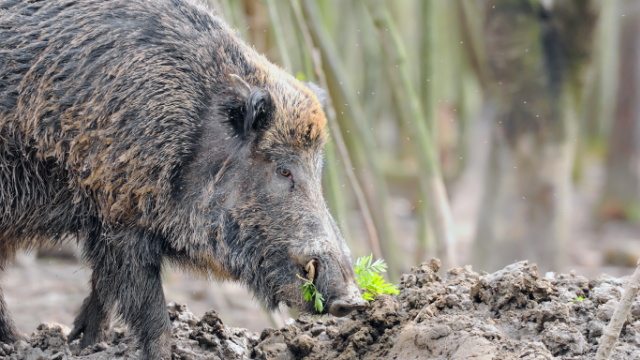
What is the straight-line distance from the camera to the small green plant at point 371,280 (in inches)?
170

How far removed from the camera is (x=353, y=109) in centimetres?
792

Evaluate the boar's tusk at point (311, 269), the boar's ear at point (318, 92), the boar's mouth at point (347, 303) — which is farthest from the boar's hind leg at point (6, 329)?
the boar's ear at point (318, 92)

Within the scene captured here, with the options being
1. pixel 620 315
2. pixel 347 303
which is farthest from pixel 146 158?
→ pixel 620 315

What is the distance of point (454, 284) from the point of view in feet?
→ 14.4

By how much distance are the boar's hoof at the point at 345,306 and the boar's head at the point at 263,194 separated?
0.32 metres

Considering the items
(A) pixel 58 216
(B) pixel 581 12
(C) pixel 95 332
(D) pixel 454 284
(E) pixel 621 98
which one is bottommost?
(C) pixel 95 332

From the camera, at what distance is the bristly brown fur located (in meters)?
4.35

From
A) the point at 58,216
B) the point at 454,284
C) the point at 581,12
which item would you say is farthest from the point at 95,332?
the point at 581,12

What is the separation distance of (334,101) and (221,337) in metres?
4.89

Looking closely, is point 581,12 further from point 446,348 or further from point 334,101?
point 446,348

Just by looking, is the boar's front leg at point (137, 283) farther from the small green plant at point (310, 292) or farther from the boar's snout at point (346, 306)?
the boar's snout at point (346, 306)

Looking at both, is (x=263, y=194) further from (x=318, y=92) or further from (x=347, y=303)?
(x=318, y=92)

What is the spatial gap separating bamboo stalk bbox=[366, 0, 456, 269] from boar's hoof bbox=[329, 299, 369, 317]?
12.5ft

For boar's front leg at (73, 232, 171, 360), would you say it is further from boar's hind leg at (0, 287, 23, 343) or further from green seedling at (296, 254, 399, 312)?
boar's hind leg at (0, 287, 23, 343)
